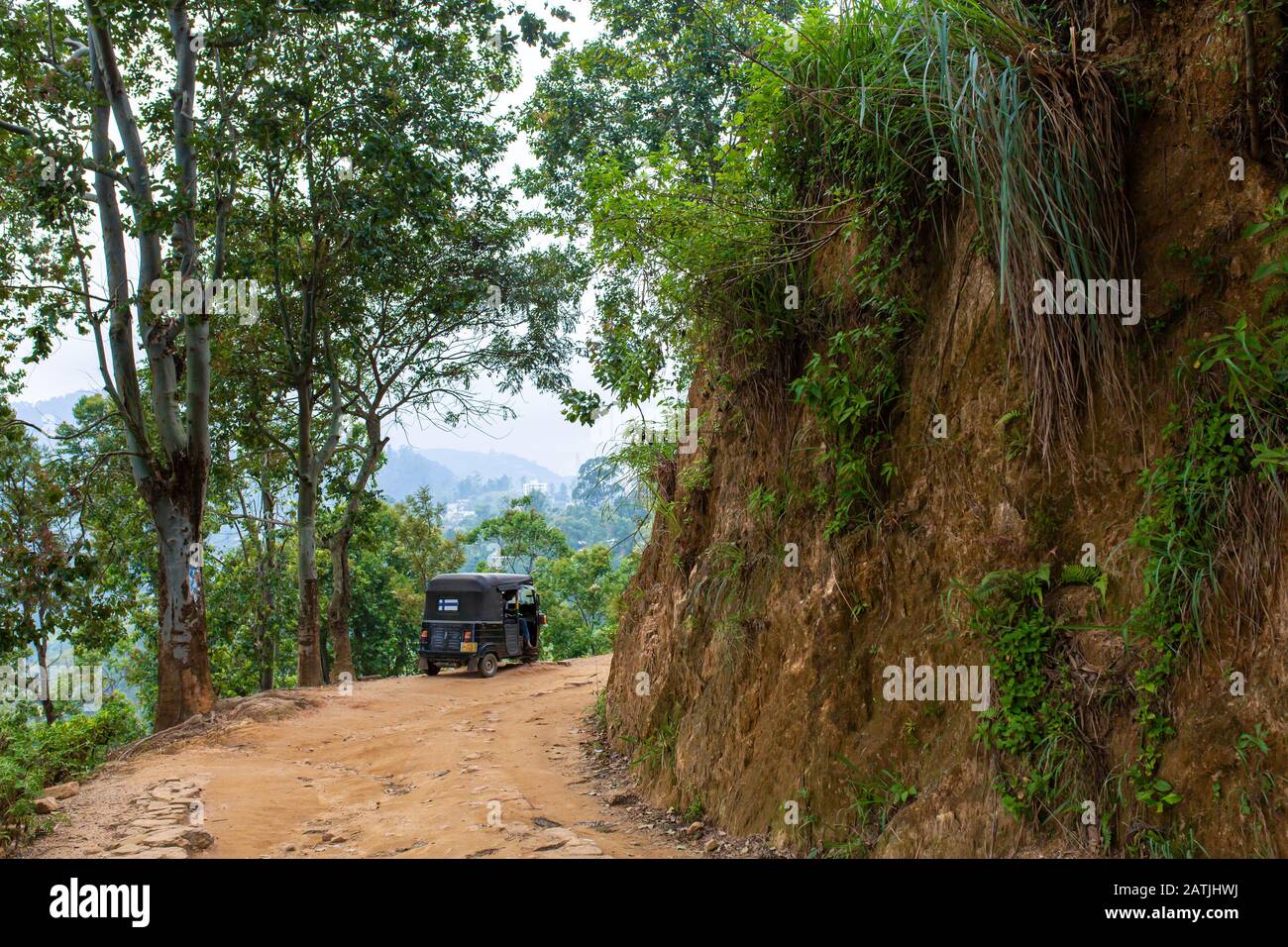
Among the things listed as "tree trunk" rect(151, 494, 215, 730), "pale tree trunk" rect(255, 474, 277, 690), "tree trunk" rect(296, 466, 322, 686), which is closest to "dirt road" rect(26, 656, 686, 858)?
"tree trunk" rect(151, 494, 215, 730)

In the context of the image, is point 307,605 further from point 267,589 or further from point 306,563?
point 267,589

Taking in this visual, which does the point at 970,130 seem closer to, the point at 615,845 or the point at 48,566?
the point at 615,845

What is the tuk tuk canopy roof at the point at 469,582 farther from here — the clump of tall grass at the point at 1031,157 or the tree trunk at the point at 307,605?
the clump of tall grass at the point at 1031,157

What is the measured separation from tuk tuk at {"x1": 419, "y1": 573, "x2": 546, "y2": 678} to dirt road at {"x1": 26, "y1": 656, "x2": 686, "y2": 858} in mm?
4032

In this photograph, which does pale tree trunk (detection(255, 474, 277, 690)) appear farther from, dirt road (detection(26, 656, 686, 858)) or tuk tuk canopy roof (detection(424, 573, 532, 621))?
dirt road (detection(26, 656, 686, 858))

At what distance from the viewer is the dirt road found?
21.7 feet

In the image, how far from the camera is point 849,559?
564 cm

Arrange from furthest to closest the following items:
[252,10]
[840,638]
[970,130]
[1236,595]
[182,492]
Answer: [182,492] → [252,10] → [840,638] → [970,130] → [1236,595]

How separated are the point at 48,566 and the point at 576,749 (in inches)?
275

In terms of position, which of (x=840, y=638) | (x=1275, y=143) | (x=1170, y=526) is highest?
(x=1275, y=143)

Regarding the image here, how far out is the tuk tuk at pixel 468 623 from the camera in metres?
17.8

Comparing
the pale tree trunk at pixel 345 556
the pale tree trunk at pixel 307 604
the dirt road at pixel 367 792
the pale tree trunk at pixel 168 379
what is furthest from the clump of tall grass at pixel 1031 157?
the pale tree trunk at pixel 345 556

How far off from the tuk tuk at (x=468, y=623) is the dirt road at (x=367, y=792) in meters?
4.03
